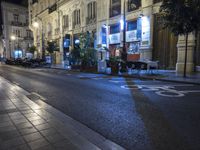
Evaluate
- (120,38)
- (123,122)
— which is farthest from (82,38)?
(123,122)

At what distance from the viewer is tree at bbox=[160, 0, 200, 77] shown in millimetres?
11711

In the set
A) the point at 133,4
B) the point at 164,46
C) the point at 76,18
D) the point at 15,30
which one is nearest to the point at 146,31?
the point at 164,46

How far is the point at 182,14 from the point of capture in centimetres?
1194

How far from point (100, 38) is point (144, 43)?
8074 mm

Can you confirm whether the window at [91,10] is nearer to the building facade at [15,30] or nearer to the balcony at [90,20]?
the balcony at [90,20]

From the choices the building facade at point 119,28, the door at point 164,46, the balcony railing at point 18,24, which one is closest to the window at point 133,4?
the building facade at point 119,28

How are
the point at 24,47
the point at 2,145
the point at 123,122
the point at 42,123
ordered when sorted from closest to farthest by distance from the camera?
the point at 2,145, the point at 42,123, the point at 123,122, the point at 24,47

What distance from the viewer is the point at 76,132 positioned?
390cm

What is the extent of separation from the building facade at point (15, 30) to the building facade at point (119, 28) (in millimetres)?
24830

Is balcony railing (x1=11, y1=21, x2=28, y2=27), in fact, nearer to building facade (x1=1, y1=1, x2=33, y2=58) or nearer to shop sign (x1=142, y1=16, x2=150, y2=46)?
building facade (x1=1, y1=1, x2=33, y2=58)

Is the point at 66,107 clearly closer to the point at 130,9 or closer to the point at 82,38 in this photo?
the point at 82,38

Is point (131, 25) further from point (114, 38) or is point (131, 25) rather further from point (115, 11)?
point (115, 11)

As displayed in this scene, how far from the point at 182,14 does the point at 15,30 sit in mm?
61068

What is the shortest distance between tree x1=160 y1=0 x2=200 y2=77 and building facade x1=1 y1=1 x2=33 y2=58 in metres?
56.8
